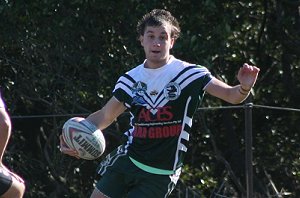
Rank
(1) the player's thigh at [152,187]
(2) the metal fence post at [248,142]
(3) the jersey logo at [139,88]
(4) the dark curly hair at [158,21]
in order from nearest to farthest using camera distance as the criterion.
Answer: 1. (1) the player's thigh at [152,187]
2. (3) the jersey logo at [139,88]
3. (4) the dark curly hair at [158,21]
4. (2) the metal fence post at [248,142]

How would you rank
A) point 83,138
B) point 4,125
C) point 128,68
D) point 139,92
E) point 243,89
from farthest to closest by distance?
1. point 128,68
2. point 4,125
3. point 83,138
4. point 139,92
5. point 243,89

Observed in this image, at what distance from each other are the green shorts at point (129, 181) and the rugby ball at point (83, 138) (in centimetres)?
15

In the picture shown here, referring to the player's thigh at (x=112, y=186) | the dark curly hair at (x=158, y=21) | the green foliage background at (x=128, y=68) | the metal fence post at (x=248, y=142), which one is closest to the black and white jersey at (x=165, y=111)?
the player's thigh at (x=112, y=186)

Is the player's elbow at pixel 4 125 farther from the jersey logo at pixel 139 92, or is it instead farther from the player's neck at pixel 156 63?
the player's neck at pixel 156 63

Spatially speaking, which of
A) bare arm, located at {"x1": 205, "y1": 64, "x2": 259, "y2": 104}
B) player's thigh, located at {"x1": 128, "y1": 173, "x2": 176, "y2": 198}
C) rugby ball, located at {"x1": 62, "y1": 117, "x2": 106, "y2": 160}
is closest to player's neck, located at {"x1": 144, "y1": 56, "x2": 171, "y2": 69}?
bare arm, located at {"x1": 205, "y1": 64, "x2": 259, "y2": 104}

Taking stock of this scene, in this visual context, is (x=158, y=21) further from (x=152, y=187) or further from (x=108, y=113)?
(x=152, y=187)

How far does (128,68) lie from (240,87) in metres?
4.21

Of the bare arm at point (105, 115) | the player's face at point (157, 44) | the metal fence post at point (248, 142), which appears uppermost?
the player's face at point (157, 44)

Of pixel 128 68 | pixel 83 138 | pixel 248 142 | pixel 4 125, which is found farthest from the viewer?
pixel 128 68

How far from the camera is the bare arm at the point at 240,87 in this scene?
5215 millimetres

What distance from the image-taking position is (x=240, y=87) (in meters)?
5.30

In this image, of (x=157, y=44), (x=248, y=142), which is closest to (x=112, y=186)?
(x=157, y=44)

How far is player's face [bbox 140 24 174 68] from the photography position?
564cm

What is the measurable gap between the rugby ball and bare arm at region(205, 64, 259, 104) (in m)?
0.78
